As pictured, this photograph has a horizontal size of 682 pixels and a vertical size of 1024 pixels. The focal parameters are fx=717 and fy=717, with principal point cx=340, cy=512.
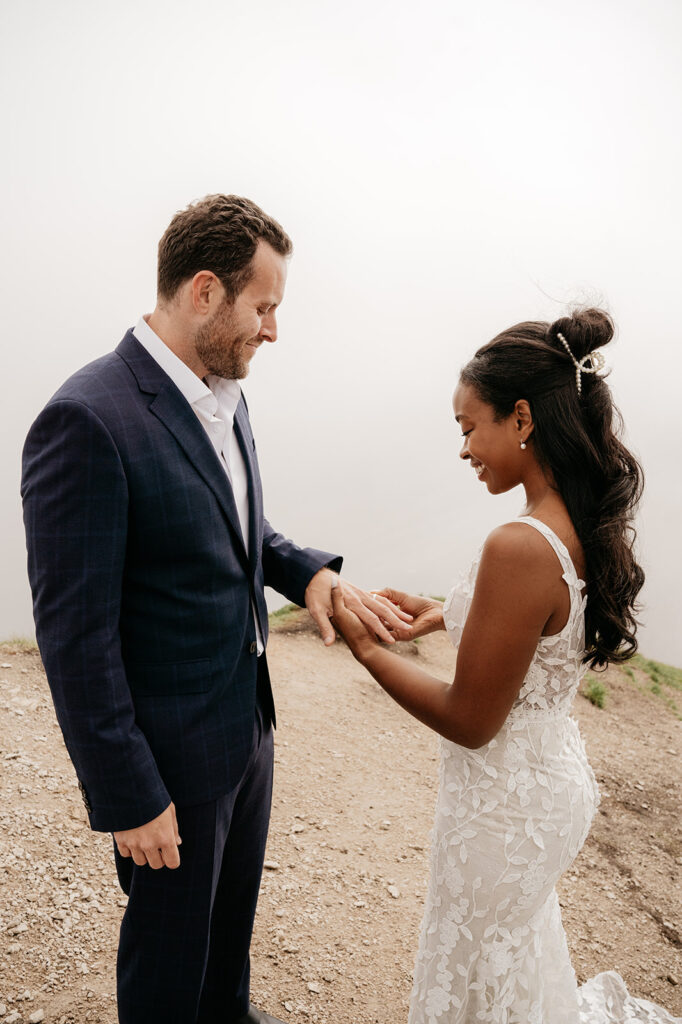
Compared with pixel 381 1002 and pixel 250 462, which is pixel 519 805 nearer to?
pixel 250 462

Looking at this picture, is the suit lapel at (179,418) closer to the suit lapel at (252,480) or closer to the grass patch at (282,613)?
the suit lapel at (252,480)

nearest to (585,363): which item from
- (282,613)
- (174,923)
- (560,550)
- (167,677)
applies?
(560,550)

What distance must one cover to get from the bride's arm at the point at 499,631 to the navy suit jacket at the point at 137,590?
58 centimetres

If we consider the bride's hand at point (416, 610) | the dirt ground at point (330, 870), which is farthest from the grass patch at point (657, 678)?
the bride's hand at point (416, 610)

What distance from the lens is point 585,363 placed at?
184 centimetres

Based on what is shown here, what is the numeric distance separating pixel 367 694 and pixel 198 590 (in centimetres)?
393

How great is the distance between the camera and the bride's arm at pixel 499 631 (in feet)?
5.38

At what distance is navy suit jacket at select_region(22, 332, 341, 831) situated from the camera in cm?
153

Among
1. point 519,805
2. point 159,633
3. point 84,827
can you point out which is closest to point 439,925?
point 519,805

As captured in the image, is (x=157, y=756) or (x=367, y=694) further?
(x=367, y=694)

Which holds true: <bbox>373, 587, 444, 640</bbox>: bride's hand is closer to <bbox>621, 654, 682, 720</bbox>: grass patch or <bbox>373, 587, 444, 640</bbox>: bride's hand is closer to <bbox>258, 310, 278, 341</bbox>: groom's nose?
<bbox>258, 310, 278, 341</bbox>: groom's nose

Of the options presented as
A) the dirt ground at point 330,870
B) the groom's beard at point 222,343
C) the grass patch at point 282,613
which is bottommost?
the dirt ground at point 330,870

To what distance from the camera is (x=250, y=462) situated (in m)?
2.06

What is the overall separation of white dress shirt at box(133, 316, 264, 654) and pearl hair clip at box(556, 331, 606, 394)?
0.90m
